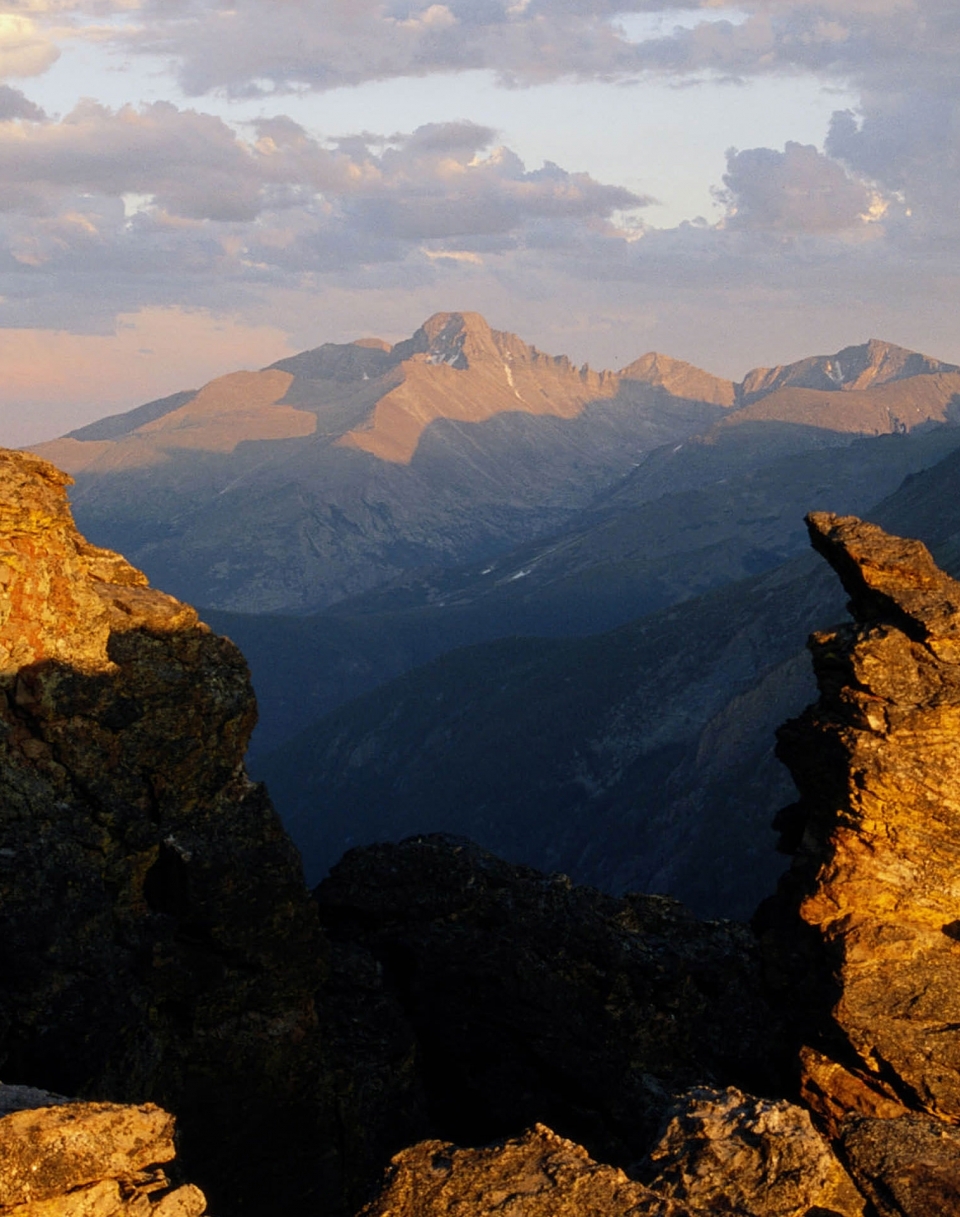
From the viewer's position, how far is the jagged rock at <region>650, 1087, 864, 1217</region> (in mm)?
13883

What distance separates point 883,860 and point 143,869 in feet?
42.2

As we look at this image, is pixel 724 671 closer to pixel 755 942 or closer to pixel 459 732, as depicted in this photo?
pixel 459 732

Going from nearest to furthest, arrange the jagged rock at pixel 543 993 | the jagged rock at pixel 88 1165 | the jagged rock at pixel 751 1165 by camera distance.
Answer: the jagged rock at pixel 88 1165 < the jagged rock at pixel 751 1165 < the jagged rock at pixel 543 993

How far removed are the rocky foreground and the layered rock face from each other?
5 cm

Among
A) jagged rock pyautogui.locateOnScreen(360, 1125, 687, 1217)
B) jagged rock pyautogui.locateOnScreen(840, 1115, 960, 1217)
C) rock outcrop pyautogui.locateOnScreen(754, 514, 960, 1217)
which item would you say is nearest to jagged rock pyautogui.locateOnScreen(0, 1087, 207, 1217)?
jagged rock pyautogui.locateOnScreen(360, 1125, 687, 1217)

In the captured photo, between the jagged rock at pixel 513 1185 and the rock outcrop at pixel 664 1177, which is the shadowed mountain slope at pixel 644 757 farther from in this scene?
the jagged rock at pixel 513 1185

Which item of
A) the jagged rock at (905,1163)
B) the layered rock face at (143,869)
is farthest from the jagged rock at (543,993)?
the jagged rock at (905,1163)

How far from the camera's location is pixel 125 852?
2200 centimetres

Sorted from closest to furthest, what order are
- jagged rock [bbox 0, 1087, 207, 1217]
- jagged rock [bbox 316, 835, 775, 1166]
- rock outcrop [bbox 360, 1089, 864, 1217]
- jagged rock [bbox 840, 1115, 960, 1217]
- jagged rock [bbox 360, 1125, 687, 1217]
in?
jagged rock [bbox 0, 1087, 207, 1217]
jagged rock [bbox 360, 1125, 687, 1217]
rock outcrop [bbox 360, 1089, 864, 1217]
jagged rock [bbox 840, 1115, 960, 1217]
jagged rock [bbox 316, 835, 775, 1166]

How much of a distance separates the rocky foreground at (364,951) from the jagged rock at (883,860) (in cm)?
4

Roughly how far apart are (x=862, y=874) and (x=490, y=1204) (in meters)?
10.5

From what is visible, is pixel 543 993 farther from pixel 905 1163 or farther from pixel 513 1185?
pixel 513 1185

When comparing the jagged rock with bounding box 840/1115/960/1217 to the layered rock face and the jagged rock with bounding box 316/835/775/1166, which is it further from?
the layered rock face

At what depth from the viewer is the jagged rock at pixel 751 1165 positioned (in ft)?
45.5
